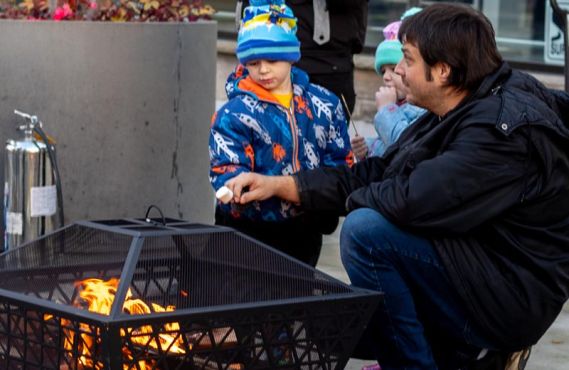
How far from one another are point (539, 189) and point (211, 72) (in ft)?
8.51

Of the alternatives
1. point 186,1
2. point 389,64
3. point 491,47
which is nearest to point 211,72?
point 186,1

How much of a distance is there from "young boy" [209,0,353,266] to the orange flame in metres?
0.87

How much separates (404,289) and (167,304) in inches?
30.8

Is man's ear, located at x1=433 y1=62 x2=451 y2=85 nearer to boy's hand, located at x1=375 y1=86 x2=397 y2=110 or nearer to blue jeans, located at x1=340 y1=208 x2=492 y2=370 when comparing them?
blue jeans, located at x1=340 y1=208 x2=492 y2=370

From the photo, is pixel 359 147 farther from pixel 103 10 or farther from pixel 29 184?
pixel 103 10

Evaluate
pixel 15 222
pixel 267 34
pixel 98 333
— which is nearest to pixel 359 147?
pixel 267 34

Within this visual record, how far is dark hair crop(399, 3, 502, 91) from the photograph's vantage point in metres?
3.64

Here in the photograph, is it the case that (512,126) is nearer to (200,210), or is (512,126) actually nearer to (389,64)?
(389,64)

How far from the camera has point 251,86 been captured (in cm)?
431

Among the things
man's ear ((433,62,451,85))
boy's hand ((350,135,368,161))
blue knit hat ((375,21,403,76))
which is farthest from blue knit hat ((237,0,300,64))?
man's ear ((433,62,451,85))

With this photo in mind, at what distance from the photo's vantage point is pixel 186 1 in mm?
5887

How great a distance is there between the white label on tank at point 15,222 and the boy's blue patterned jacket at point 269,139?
3.56 feet

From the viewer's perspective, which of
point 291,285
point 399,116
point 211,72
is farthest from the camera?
point 211,72

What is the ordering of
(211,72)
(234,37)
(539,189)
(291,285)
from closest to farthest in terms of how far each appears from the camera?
(291,285) → (539,189) → (211,72) → (234,37)
